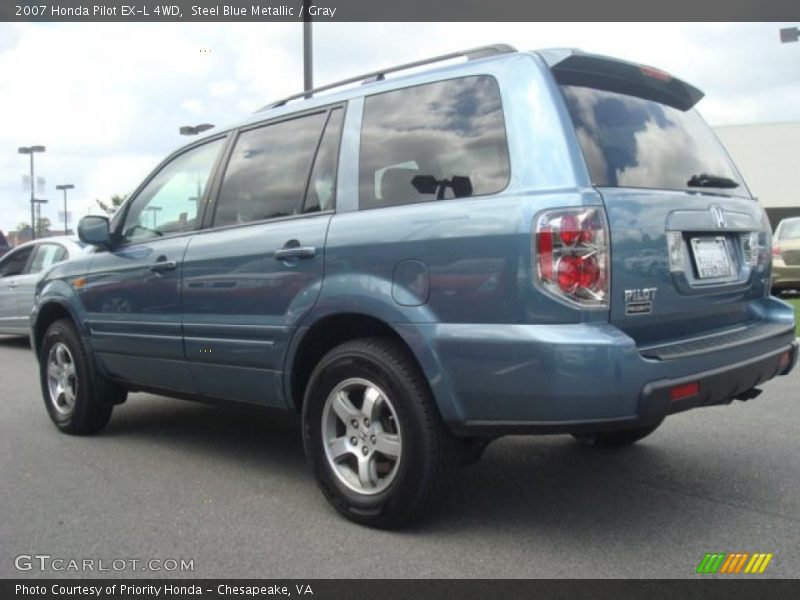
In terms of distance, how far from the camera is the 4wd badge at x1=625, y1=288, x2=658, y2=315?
2959 mm

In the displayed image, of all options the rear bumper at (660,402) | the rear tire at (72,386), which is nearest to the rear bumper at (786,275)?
the rear bumper at (660,402)

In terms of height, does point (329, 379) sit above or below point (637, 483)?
above

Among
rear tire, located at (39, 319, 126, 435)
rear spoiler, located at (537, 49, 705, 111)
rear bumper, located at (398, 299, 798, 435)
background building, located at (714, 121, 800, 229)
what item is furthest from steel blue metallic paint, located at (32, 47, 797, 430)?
background building, located at (714, 121, 800, 229)

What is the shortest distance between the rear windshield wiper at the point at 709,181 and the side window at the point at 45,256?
27.9 ft

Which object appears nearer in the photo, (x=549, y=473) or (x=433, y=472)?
(x=433, y=472)

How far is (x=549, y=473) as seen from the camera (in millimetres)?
4211

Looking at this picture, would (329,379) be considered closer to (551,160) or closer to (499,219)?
(499,219)

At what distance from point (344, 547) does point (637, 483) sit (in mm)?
1601

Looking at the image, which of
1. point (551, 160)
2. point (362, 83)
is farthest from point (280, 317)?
point (551, 160)

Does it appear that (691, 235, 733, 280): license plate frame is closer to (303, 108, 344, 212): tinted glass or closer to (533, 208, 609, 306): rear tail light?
(533, 208, 609, 306): rear tail light

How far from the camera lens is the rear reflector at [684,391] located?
2943 mm

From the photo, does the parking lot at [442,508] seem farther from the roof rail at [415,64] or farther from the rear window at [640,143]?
the roof rail at [415,64]

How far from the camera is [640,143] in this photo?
3385mm

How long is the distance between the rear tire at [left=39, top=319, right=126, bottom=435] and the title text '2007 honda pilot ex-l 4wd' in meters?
1.06
